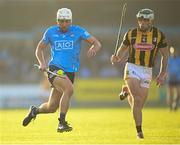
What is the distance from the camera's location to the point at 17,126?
19469mm

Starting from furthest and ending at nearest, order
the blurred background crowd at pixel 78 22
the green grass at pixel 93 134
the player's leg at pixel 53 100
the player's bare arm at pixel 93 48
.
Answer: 1. the blurred background crowd at pixel 78 22
2. the player's leg at pixel 53 100
3. the player's bare arm at pixel 93 48
4. the green grass at pixel 93 134

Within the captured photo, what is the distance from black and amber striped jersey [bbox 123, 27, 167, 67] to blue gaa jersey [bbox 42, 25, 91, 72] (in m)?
0.93

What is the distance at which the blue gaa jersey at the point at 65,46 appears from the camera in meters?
15.6

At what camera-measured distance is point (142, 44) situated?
15156mm

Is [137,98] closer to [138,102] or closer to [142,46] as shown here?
[138,102]

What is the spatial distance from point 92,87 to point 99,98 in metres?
0.59

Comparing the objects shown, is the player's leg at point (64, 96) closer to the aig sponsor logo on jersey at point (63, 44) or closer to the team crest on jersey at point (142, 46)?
the aig sponsor logo on jersey at point (63, 44)

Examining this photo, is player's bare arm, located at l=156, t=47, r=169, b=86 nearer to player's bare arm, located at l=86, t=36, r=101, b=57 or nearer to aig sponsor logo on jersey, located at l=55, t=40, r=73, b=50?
player's bare arm, located at l=86, t=36, r=101, b=57

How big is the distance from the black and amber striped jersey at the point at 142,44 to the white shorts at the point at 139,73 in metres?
0.09

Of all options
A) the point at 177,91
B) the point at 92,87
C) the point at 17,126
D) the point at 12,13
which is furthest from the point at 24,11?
the point at 17,126

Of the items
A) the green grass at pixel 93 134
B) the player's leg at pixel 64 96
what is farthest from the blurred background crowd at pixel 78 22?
the player's leg at pixel 64 96

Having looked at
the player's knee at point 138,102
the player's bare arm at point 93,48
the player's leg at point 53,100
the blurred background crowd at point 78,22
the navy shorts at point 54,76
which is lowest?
the blurred background crowd at point 78,22

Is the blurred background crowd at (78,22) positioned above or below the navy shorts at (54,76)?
below

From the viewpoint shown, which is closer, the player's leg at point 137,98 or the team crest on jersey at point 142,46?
the player's leg at point 137,98
